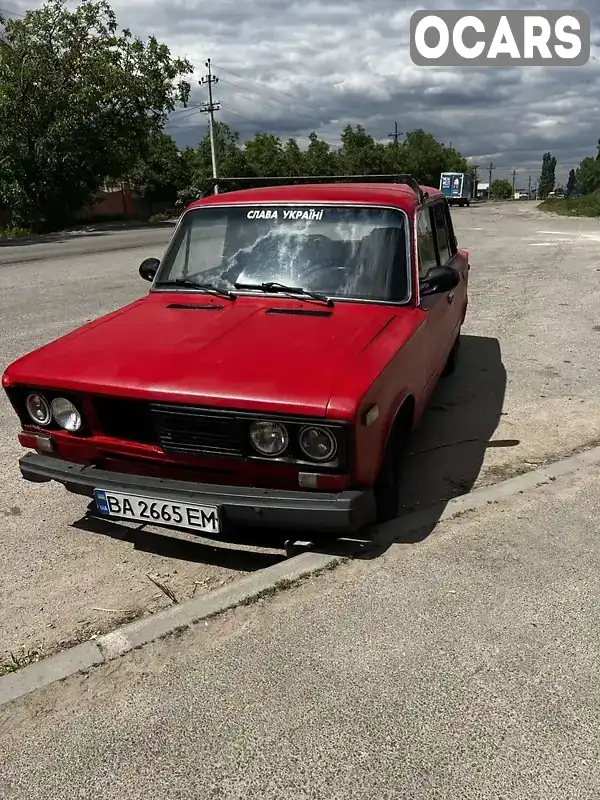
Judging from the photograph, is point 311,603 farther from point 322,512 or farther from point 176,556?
point 176,556

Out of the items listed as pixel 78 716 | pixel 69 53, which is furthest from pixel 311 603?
pixel 69 53

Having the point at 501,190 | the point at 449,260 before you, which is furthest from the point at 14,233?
the point at 501,190

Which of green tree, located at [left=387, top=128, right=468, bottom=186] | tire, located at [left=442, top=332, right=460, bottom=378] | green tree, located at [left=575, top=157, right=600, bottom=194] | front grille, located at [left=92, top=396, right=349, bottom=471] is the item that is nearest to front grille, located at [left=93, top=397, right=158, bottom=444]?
front grille, located at [left=92, top=396, right=349, bottom=471]

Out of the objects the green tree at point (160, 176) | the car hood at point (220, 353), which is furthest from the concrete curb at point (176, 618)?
the green tree at point (160, 176)

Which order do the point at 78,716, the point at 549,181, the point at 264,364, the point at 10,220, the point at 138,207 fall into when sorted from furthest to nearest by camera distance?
the point at 549,181 < the point at 138,207 < the point at 10,220 < the point at 264,364 < the point at 78,716

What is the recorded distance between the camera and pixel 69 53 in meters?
33.5

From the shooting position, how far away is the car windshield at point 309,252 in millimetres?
3986

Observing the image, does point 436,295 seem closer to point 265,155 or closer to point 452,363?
point 452,363

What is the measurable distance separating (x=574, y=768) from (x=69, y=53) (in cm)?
3864

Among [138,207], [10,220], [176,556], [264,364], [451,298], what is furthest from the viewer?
[138,207]

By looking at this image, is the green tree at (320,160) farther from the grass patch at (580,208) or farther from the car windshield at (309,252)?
the car windshield at (309,252)

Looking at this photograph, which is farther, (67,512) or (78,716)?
(67,512)

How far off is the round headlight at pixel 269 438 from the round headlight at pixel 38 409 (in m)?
1.16

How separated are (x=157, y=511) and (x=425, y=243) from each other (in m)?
2.65
